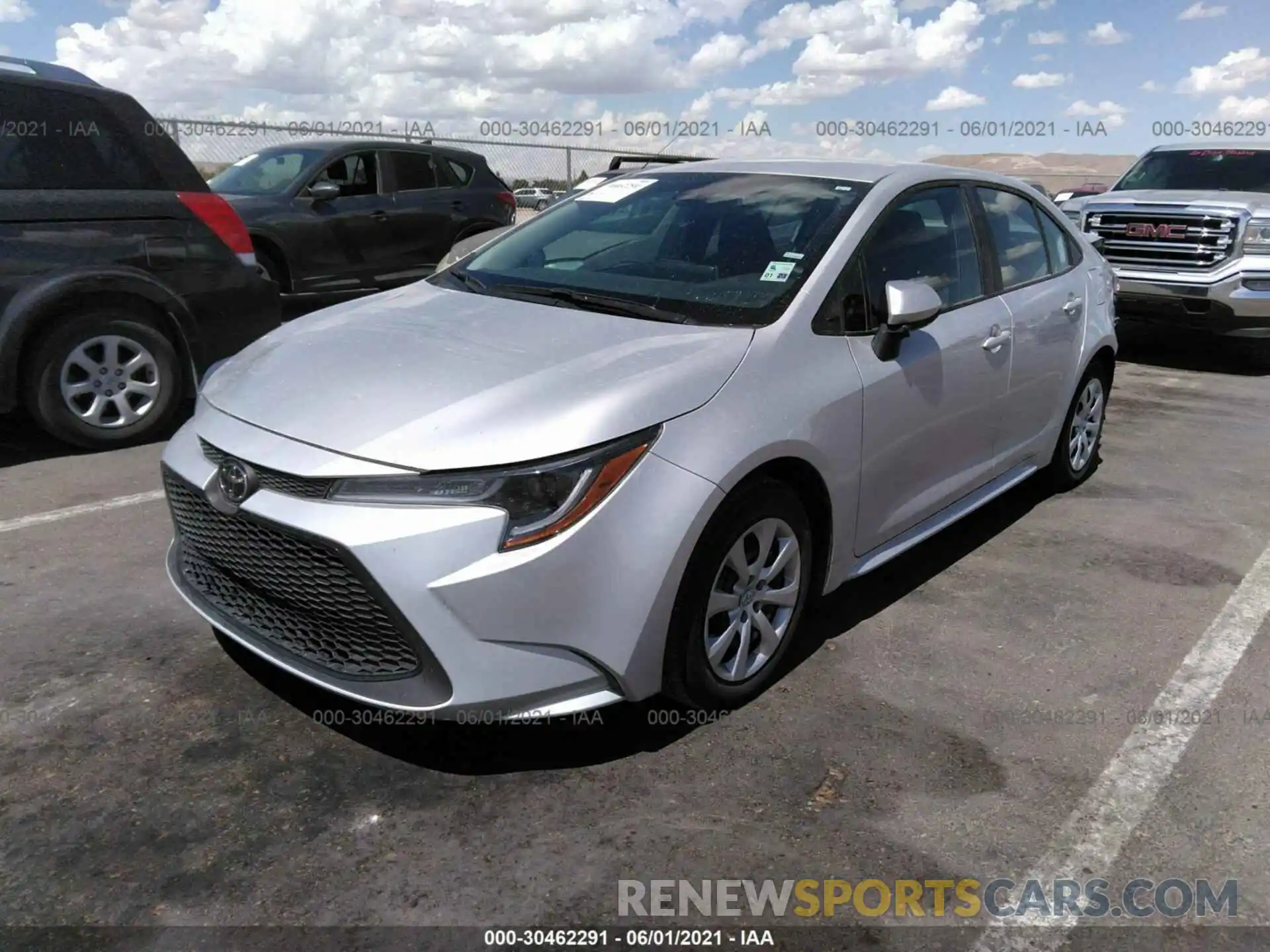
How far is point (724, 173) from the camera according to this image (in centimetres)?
414

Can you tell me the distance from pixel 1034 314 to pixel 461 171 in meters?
7.80

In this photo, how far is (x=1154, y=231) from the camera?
9188mm

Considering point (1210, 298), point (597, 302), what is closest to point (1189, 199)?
point (1210, 298)

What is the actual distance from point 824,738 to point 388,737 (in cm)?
125

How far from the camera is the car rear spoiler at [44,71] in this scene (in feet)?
17.2

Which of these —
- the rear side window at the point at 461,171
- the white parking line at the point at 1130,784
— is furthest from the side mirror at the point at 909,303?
the rear side window at the point at 461,171

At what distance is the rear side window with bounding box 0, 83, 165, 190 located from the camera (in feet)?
16.8

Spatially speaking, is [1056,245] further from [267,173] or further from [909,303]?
[267,173]

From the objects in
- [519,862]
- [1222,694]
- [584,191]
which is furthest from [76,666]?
[1222,694]

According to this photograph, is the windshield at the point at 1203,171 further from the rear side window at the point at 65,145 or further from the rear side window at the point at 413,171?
the rear side window at the point at 65,145

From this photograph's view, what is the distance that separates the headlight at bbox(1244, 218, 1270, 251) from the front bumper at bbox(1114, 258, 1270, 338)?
0.38 ft

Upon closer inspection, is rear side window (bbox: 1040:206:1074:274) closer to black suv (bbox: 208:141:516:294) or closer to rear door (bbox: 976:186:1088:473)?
rear door (bbox: 976:186:1088:473)

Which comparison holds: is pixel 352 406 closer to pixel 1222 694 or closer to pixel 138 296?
pixel 1222 694

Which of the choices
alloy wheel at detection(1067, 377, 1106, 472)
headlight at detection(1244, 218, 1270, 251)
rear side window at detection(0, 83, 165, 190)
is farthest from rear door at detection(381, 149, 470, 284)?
headlight at detection(1244, 218, 1270, 251)
